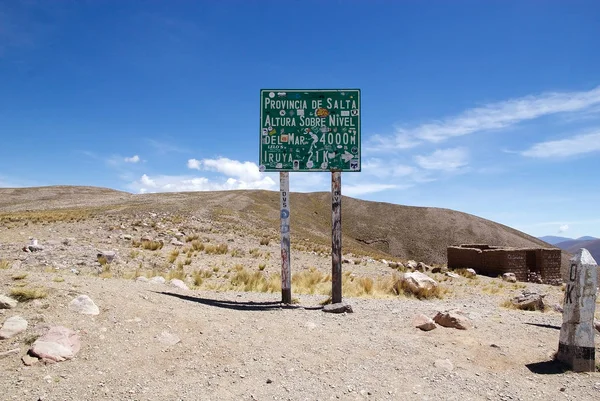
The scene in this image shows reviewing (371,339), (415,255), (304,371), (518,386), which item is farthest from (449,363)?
(415,255)

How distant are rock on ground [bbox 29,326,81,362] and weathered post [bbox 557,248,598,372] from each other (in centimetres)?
665

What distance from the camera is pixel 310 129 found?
9852 millimetres

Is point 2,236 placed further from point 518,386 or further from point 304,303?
point 518,386

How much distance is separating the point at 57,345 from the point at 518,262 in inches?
917

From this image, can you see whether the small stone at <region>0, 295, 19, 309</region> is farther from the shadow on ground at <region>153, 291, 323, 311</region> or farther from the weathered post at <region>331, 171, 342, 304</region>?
the weathered post at <region>331, 171, 342, 304</region>

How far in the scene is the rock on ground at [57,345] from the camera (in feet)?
17.1

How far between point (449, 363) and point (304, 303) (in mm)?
4560

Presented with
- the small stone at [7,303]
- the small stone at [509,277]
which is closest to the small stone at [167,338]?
the small stone at [7,303]

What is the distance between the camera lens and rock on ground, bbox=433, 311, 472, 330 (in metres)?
7.89

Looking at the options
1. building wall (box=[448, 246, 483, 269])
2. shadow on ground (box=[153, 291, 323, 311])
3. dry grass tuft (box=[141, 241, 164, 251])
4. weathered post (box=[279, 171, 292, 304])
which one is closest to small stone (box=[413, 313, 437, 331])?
shadow on ground (box=[153, 291, 323, 311])

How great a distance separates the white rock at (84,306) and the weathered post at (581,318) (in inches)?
268

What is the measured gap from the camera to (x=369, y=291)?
13.0m

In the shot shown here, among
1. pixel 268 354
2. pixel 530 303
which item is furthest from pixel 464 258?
pixel 268 354

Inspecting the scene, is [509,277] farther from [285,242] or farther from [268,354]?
[268,354]
